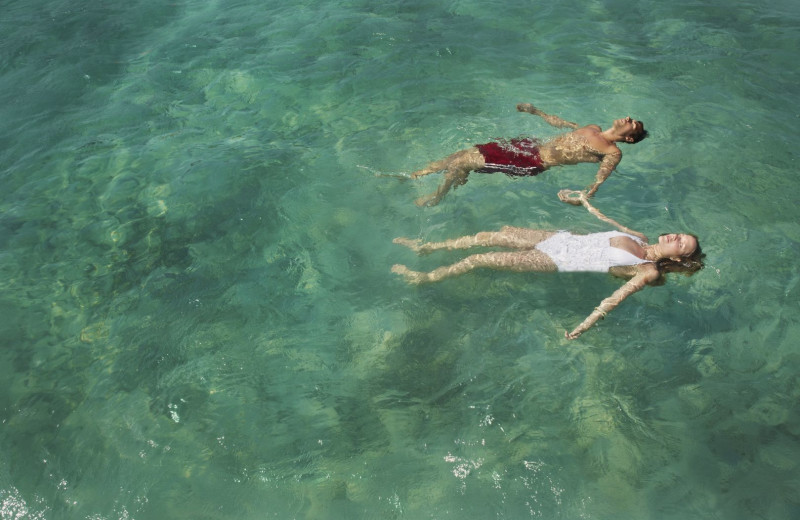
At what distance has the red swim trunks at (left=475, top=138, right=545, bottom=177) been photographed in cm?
759

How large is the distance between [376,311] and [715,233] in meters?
4.94

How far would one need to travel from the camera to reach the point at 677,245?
5.80 meters

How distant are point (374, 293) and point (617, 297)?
9.52 ft

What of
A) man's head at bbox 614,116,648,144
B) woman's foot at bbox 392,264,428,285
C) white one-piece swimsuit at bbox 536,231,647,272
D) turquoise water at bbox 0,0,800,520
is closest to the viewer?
turquoise water at bbox 0,0,800,520

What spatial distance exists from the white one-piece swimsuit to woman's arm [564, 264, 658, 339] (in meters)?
0.19

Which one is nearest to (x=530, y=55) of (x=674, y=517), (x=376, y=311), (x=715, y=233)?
(x=715, y=233)

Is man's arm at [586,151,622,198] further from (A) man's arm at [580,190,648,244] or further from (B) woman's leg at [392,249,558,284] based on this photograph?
(B) woman's leg at [392,249,558,284]

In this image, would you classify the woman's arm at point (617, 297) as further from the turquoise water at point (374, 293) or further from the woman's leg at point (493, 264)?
the woman's leg at point (493, 264)

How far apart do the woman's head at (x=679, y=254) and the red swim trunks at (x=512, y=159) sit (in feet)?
7.31

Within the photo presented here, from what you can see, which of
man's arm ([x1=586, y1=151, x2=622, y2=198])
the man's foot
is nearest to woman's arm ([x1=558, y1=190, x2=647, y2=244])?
man's arm ([x1=586, y1=151, x2=622, y2=198])

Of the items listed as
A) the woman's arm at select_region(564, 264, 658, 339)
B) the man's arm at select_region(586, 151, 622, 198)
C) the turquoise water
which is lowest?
the turquoise water

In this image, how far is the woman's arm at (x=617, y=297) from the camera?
5648 millimetres

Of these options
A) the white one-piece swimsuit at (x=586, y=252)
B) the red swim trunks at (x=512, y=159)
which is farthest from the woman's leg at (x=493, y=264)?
the red swim trunks at (x=512, y=159)

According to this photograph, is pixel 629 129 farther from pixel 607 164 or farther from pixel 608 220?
pixel 608 220
